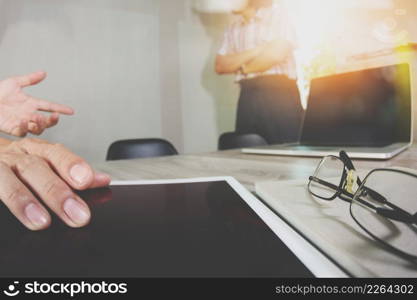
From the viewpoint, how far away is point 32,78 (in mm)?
817

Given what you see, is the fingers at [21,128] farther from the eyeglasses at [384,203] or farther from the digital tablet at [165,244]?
the eyeglasses at [384,203]

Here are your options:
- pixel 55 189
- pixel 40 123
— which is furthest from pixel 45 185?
pixel 40 123

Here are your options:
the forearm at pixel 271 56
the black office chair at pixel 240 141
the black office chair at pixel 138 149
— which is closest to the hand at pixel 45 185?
the black office chair at pixel 138 149

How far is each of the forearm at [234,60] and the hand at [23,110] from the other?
1100mm

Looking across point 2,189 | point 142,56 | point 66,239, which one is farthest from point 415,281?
point 142,56

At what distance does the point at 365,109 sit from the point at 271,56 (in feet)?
3.02

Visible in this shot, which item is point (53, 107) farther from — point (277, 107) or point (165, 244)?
point (277, 107)

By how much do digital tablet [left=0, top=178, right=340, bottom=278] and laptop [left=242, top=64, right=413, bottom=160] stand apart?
473 millimetres

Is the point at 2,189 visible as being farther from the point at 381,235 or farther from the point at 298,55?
the point at 298,55

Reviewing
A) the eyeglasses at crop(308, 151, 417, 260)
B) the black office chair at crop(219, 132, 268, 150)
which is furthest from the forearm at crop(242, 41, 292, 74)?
the eyeglasses at crop(308, 151, 417, 260)

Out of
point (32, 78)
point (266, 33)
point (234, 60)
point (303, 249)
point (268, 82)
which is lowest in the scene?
point (303, 249)

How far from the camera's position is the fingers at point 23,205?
10.5 inches

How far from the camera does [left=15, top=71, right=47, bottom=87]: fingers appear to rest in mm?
807

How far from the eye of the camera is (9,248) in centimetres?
23
